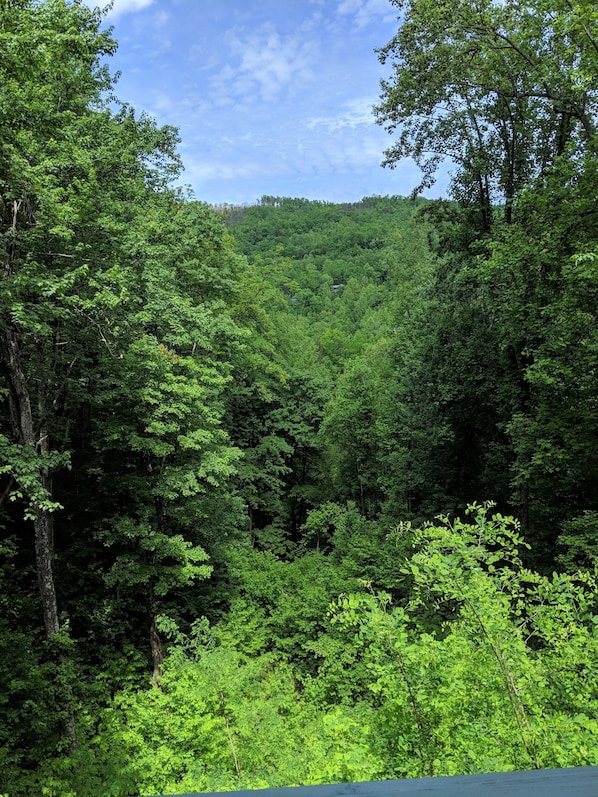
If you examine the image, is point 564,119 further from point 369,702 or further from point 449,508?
point 369,702

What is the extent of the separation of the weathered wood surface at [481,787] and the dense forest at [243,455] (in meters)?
2.86

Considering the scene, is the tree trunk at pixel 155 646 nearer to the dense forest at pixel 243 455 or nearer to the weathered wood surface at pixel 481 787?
the dense forest at pixel 243 455

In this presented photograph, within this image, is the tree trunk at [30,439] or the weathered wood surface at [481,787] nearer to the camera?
the weathered wood surface at [481,787]

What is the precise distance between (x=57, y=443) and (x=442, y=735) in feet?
33.4

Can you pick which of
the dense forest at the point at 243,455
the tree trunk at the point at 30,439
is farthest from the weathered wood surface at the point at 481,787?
the tree trunk at the point at 30,439

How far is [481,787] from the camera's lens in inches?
33.5

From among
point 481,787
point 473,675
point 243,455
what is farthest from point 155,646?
point 481,787

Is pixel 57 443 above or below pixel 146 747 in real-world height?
above

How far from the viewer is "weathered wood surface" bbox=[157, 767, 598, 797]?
32.1 inches

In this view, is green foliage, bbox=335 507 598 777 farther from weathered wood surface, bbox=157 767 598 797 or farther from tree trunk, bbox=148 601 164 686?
tree trunk, bbox=148 601 164 686

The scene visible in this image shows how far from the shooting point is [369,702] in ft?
26.8

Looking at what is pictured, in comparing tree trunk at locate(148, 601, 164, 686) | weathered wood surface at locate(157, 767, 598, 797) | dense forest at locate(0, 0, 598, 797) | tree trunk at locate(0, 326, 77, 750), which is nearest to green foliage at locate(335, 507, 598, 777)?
dense forest at locate(0, 0, 598, 797)

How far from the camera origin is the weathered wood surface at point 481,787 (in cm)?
82

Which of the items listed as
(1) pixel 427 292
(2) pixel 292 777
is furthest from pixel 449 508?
(2) pixel 292 777
